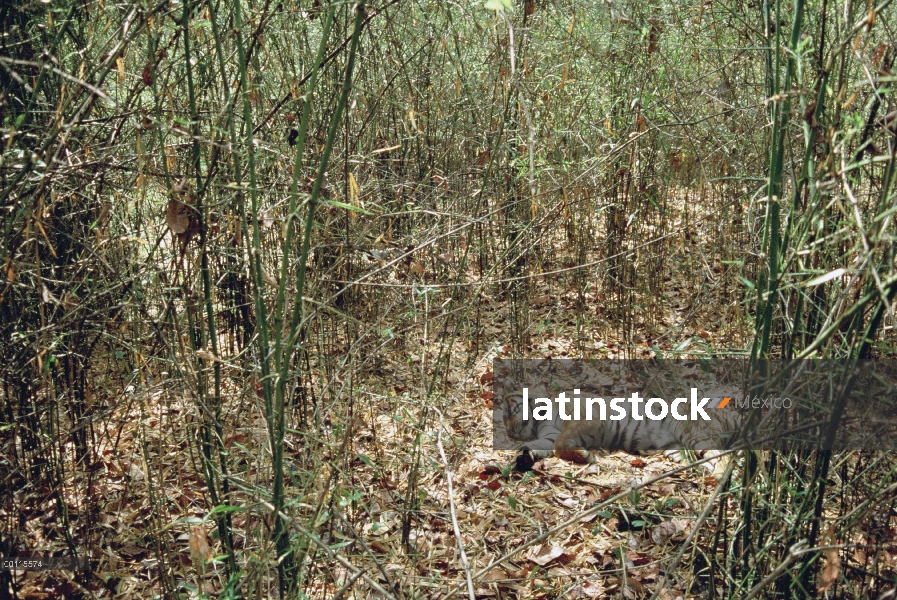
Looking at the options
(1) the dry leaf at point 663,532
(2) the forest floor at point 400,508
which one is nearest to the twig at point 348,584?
(2) the forest floor at point 400,508

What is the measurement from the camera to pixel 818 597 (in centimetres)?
178

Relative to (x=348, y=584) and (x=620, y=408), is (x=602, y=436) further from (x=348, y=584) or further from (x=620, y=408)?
(x=348, y=584)

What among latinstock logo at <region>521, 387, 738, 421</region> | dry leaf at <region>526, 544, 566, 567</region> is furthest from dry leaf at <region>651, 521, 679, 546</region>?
latinstock logo at <region>521, 387, 738, 421</region>

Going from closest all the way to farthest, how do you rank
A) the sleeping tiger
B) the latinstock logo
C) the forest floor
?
the forest floor → the sleeping tiger → the latinstock logo

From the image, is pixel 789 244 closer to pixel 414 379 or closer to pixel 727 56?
pixel 414 379

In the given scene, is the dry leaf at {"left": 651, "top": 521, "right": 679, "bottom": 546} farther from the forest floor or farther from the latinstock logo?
the latinstock logo

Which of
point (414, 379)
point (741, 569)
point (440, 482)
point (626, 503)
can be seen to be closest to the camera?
point (741, 569)

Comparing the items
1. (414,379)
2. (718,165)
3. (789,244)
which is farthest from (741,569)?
(718,165)

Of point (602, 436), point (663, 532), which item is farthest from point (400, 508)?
point (602, 436)

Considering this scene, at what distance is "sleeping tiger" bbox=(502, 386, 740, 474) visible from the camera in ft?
10.0

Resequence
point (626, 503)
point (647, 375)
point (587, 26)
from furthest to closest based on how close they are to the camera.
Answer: point (587, 26)
point (647, 375)
point (626, 503)

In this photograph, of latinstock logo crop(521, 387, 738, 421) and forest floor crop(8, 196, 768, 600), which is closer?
forest floor crop(8, 196, 768, 600)

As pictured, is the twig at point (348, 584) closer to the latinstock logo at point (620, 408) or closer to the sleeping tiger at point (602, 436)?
the sleeping tiger at point (602, 436)

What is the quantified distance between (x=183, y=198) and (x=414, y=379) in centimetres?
186
